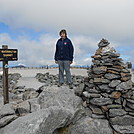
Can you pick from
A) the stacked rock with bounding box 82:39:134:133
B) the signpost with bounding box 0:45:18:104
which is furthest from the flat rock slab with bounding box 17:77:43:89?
the stacked rock with bounding box 82:39:134:133

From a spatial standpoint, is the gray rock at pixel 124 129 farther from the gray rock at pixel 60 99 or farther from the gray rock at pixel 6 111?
the gray rock at pixel 6 111

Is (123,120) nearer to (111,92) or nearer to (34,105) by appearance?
(111,92)

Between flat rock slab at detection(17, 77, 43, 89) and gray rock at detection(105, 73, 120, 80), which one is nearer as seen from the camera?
gray rock at detection(105, 73, 120, 80)

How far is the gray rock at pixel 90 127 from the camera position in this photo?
567cm

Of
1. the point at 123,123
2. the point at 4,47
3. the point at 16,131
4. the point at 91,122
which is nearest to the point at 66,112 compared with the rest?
the point at 91,122

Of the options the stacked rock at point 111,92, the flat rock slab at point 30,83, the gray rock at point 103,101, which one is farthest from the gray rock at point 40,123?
the flat rock slab at point 30,83

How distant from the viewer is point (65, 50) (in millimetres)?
7250

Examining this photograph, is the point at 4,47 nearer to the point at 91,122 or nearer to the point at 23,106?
the point at 23,106

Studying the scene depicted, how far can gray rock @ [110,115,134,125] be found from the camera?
601 cm

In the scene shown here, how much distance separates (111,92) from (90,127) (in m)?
1.63

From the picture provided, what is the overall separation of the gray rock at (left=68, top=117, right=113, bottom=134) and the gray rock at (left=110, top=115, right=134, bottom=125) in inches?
11.3

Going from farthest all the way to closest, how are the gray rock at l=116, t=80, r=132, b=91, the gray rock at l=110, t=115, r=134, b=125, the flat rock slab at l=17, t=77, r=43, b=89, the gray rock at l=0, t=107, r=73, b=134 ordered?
the flat rock slab at l=17, t=77, r=43, b=89 → the gray rock at l=116, t=80, r=132, b=91 → the gray rock at l=110, t=115, r=134, b=125 → the gray rock at l=0, t=107, r=73, b=134

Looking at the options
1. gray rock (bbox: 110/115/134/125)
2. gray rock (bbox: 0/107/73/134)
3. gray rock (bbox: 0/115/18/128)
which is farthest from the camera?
gray rock (bbox: 110/115/134/125)

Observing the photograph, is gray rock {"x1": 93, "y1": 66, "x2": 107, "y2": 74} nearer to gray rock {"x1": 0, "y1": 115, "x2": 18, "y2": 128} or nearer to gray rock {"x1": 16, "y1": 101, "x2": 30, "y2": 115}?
gray rock {"x1": 16, "y1": 101, "x2": 30, "y2": 115}
